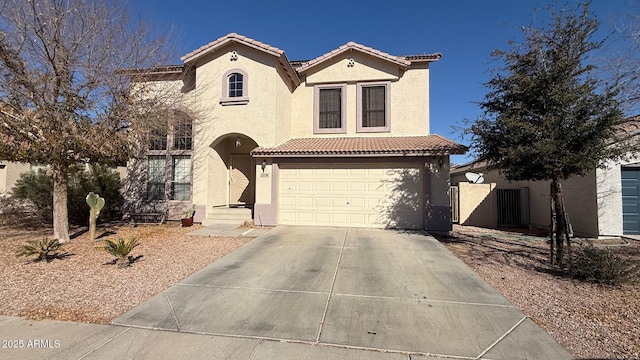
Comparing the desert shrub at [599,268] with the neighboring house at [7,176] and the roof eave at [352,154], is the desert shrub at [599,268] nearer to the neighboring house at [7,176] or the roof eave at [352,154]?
the roof eave at [352,154]

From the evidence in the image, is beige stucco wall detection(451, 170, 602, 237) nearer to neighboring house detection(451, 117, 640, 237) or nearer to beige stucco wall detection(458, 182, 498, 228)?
neighboring house detection(451, 117, 640, 237)

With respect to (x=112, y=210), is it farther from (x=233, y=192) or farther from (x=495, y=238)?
(x=495, y=238)

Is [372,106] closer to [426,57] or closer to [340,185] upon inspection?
[426,57]

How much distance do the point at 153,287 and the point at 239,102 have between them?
8.49 meters

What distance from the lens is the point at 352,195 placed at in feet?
37.3

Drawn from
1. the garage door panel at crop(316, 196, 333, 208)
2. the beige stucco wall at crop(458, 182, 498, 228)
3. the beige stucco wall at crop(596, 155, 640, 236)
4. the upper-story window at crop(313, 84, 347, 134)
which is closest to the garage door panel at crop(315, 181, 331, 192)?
the garage door panel at crop(316, 196, 333, 208)

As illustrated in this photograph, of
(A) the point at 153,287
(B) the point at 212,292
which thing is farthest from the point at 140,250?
(B) the point at 212,292

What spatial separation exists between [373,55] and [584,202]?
10182 mm

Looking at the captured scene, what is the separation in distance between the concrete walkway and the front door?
8.07 m

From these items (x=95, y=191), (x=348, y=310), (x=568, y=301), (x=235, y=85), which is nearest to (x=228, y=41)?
(x=235, y=85)

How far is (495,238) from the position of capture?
10359 mm

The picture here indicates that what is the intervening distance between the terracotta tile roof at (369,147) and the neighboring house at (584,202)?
1.41 metres

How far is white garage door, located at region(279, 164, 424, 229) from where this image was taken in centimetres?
1110

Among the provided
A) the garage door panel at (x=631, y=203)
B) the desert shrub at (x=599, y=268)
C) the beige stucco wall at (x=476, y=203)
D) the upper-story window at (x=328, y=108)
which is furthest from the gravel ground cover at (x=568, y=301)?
the upper-story window at (x=328, y=108)
